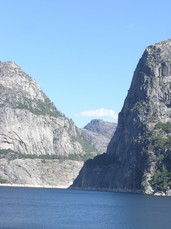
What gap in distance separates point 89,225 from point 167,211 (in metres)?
44.3

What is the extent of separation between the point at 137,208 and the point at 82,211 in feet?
50.0

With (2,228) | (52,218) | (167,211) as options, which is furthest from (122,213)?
(2,228)

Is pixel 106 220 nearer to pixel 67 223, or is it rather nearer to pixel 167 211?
pixel 67 223

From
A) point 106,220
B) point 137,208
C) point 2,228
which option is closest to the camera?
point 2,228

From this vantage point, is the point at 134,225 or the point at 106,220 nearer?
the point at 134,225

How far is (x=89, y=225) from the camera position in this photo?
149500mm

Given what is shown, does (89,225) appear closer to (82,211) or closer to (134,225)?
(134,225)

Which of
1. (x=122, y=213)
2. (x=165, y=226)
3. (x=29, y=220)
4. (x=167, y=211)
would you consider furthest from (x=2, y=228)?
(x=167, y=211)

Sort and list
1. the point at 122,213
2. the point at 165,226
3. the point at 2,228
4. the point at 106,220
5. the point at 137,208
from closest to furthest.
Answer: the point at 2,228 → the point at 165,226 → the point at 106,220 → the point at 122,213 → the point at 137,208

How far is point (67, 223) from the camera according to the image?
153 meters

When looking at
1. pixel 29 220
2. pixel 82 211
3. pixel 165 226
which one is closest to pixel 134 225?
pixel 165 226

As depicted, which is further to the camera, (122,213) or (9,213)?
(122,213)

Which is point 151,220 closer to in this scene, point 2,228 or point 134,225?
point 134,225

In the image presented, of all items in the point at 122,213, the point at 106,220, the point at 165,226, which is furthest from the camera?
the point at 122,213
